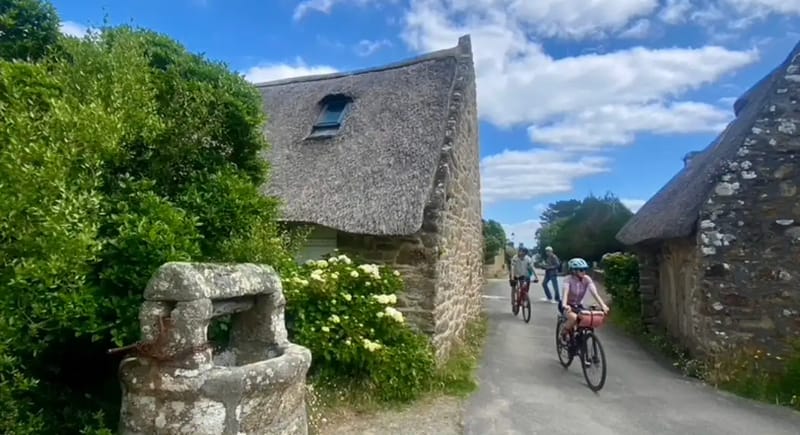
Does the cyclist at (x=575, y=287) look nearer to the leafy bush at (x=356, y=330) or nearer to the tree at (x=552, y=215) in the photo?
the leafy bush at (x=356, y=330)

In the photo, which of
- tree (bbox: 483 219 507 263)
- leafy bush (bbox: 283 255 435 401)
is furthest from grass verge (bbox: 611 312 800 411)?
tree (bbox: 483 219 507 263)

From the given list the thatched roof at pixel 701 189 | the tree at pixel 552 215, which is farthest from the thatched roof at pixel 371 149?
the tree at pixel 552 215

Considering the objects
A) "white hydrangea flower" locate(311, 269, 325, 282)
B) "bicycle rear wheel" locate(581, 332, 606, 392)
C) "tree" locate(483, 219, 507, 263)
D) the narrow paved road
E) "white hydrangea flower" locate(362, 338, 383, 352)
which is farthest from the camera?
"tree" locate(483, 219, 507, 263)

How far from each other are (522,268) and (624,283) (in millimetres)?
2969

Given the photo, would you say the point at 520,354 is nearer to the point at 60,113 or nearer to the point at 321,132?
the point at 321,132

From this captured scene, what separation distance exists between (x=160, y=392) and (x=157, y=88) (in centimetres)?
301

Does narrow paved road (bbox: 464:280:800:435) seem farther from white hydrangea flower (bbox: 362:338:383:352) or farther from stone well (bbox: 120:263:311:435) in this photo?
stone well (bbox: 120:263:311:435)

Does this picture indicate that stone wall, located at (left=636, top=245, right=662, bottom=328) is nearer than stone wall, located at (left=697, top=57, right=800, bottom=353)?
No

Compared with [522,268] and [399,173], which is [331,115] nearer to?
[399,173]

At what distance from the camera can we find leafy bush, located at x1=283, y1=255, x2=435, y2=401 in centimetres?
580

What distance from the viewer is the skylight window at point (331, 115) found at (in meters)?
9.44

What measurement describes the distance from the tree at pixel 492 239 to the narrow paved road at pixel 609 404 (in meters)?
17.2

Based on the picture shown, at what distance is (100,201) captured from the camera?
3.50 metres

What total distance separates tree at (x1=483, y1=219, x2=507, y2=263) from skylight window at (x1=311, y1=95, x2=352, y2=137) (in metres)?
15.9
